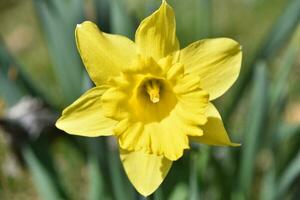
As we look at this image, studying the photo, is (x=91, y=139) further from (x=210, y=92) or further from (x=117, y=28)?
(x=210, y=92)

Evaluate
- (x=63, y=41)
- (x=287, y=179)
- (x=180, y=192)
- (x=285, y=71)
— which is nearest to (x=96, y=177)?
(x=180, y=192)

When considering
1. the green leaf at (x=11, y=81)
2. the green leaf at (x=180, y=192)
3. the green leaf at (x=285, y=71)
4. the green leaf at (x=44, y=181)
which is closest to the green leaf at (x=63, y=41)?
the green leaf at (x=11, y=81)

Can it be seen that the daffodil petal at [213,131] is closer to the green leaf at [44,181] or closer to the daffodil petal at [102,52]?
the daffodil petal at [102,52]

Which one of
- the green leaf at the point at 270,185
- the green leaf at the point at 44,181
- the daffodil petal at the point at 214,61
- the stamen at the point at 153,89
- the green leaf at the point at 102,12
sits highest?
the daffodil petal at the point at 214,61

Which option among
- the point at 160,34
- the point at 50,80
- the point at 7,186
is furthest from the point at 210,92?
the point at 50,80

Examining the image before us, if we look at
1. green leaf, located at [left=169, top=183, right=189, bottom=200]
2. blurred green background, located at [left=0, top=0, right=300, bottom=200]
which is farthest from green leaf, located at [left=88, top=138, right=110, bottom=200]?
green leaf, located at [left=169, top=183, right=189, bottom=200]

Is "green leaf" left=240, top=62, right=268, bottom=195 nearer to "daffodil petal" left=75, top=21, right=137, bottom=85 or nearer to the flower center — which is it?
the flower center
